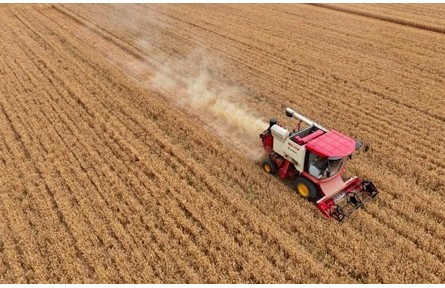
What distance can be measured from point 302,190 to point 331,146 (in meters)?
1.48

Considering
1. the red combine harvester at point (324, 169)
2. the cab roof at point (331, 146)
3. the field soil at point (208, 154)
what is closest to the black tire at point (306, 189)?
the red combine harvester at point (324, 169)

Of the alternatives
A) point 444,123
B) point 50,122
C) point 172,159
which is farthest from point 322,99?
point 50,122

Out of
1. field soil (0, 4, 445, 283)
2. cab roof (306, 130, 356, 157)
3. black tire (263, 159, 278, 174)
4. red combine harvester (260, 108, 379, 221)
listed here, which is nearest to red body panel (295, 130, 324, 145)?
red combine harvester (260, 108, 379, 221)

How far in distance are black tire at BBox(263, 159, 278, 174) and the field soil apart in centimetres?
27

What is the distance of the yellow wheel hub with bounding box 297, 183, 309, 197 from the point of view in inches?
416

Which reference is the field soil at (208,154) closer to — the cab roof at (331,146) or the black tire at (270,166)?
the black tire at (270,166)

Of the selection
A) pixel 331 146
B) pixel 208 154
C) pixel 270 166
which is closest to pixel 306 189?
pixel 331 146

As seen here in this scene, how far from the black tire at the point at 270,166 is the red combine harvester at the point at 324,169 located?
0.41 m

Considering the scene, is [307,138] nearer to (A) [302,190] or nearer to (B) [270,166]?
(A) [302,190]

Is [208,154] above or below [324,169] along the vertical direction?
below

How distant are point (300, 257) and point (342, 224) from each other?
1.59 m

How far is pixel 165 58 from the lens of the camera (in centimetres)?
2138

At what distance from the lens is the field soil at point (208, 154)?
29.7 feet

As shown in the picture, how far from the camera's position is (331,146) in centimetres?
1009
